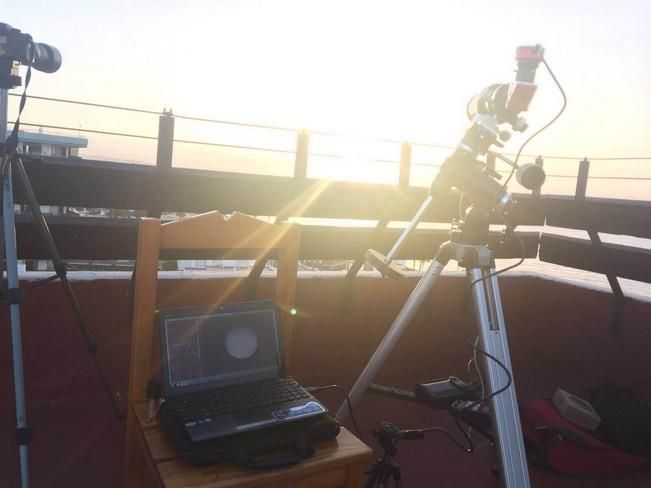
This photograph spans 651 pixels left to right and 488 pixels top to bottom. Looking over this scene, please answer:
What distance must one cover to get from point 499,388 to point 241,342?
26.4 inches

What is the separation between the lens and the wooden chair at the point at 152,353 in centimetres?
98

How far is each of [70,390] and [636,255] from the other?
8.97 feet

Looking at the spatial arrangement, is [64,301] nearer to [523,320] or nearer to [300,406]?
[300,406]

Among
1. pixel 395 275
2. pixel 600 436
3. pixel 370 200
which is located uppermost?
pixel 370 200

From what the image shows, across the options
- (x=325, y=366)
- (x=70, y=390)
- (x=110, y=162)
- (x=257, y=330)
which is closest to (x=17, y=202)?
(x=110, y=162)

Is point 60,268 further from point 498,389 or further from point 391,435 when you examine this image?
point 498,389

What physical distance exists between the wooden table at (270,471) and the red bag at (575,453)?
1.35m

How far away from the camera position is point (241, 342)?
129cm

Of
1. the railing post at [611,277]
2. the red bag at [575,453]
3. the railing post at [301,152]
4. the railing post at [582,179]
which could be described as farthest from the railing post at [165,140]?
the railing post at [582,179]

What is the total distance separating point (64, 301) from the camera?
217 cm

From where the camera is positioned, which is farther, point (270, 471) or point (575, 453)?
point (575, 453)

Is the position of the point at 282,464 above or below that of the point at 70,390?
above

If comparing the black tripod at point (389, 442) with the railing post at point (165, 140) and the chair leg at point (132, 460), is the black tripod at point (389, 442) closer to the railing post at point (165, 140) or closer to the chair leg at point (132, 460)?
the chair leg at point (132, 460)

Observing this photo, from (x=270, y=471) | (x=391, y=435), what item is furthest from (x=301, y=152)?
(x=270, y=471)
